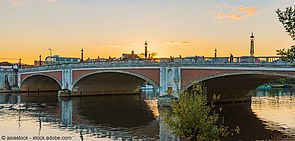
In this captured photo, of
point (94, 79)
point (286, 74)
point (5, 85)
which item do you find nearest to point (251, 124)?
point (286, 74)

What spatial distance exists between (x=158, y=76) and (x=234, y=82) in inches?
339

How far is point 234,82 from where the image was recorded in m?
44.1

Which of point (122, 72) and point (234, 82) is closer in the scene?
point (234, 82)

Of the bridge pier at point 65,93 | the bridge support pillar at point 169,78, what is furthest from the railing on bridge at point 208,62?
the bridge pier at point 65,93

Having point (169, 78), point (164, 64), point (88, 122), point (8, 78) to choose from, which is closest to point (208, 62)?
point (169, 78)

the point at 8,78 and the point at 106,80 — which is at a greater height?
the point at 106,80

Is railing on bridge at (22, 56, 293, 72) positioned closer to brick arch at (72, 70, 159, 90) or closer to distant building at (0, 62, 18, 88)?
brick arch at (72, 70, 159, 90)

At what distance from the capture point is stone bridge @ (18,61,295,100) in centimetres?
3763

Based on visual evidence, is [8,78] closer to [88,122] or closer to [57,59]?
[88,122]

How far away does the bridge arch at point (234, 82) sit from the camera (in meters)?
38.0

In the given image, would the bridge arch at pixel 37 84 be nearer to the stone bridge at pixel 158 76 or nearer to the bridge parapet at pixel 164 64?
the stone bridge at pixel 158 76

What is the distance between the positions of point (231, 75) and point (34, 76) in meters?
46.4

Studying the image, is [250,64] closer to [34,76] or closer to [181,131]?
[181,131]

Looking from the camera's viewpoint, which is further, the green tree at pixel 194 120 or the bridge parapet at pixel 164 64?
the bridge parapet at pixel 164 64
